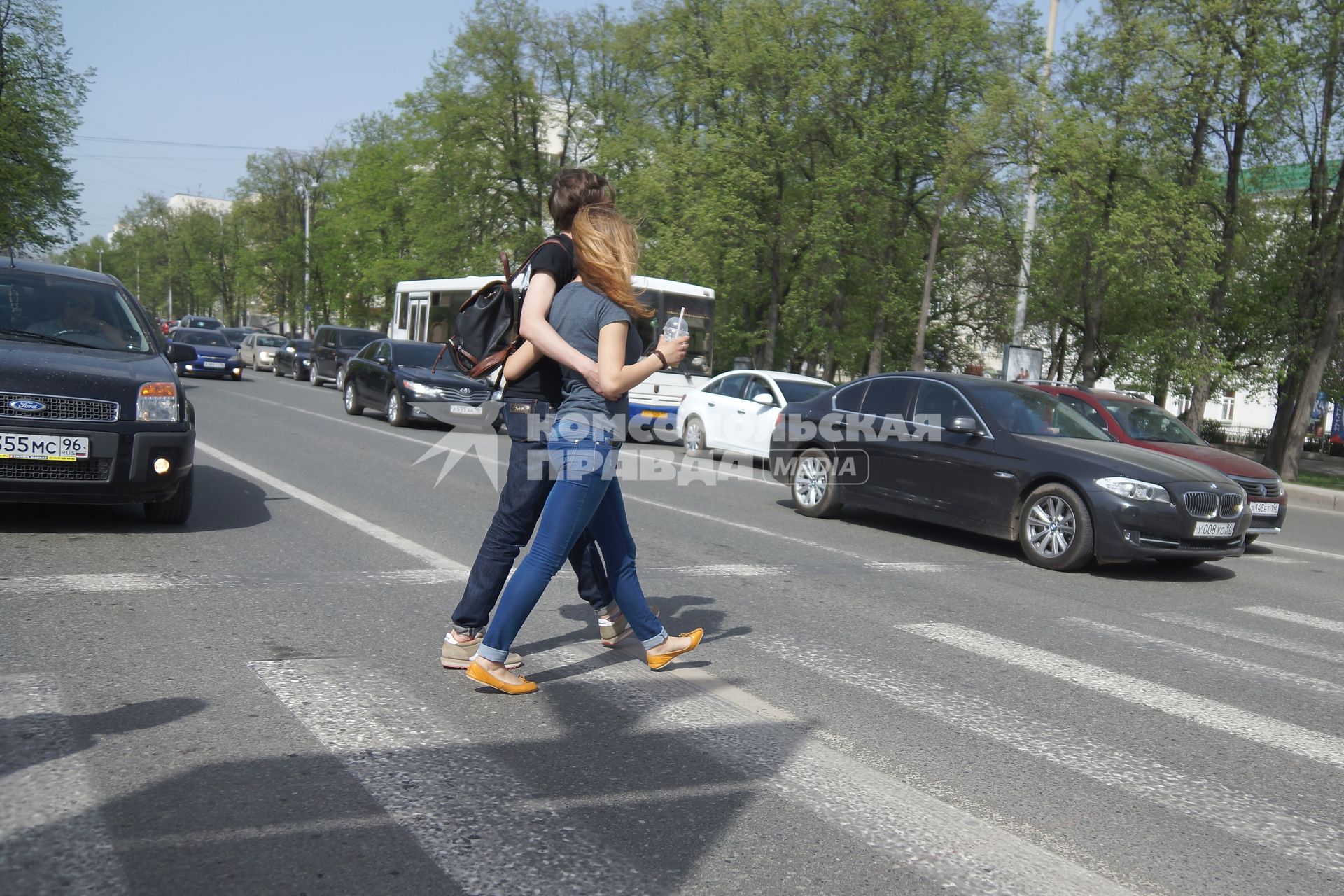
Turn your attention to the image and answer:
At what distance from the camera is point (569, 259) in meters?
4.52

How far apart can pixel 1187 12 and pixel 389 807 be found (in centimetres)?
2368

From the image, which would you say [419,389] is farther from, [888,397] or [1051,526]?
[1051,526]

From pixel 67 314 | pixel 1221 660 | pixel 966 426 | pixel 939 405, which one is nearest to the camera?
pixel 1221 660

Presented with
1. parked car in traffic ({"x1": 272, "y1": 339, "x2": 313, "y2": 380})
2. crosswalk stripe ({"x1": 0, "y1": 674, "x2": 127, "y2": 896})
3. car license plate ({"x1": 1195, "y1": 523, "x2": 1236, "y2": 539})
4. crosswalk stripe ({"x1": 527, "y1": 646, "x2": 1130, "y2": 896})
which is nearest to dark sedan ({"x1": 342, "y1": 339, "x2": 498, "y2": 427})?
car license plate ({"x1": 1195, "y1": 523, "x2": 1236, "y2": 539})

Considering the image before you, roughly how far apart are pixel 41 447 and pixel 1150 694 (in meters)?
6.50

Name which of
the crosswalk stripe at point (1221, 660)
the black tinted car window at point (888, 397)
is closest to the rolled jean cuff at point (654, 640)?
the crosswalk stripe at point (1221, 660)

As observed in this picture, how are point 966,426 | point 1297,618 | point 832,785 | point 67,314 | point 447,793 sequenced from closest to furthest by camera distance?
1. point 447,793
2. point 832,785
3. point 1297,618
4. point 67,314
5. point 966,426

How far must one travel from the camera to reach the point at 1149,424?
12.7 m

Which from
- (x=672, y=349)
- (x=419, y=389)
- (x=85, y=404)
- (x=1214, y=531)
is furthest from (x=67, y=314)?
(x=419, y=389)

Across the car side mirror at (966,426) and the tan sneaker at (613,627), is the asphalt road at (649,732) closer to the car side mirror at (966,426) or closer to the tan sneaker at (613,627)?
the tan sneaker at (613,627)

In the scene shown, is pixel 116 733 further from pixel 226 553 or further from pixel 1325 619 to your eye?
pixel 1325 619

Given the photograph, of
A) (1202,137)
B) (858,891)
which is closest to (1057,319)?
(1202,137)

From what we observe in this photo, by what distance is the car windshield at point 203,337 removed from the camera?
34188 millimetres

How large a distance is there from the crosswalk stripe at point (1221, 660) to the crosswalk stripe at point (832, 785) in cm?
290
